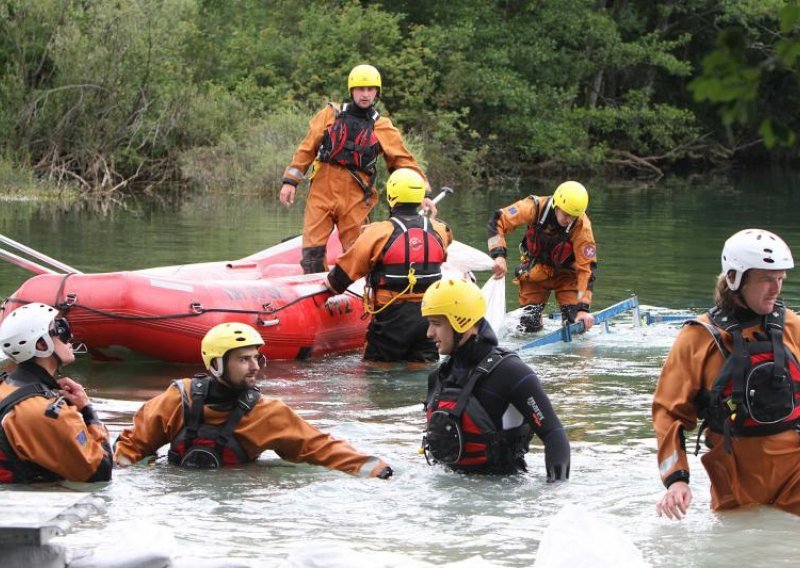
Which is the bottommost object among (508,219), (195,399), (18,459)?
(18,459)

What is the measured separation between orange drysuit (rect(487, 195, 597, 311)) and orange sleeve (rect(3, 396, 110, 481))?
506 cm

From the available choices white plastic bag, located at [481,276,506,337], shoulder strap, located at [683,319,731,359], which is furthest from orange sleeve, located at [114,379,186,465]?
white plastic bag, located at [481,276,506,337]

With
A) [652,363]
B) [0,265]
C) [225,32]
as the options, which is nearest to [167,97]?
[225,32]

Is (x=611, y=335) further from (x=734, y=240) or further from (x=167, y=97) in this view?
(x=167, y=97)

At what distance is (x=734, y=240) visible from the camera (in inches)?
189

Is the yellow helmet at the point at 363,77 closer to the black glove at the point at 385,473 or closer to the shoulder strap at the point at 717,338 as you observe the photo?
the black glove at the point at 385,473

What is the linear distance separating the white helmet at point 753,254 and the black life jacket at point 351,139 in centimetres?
591

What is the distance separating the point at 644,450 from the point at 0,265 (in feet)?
30.6

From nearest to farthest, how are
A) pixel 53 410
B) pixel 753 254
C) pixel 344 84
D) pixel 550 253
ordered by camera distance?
pixel 753 254
pixel 53 410
pixel 550 253
pixel 344 84

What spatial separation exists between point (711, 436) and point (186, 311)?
4.91 meters

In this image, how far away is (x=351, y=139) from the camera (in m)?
10.5

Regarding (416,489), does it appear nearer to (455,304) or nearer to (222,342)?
(455,304)

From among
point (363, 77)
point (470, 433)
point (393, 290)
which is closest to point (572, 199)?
point (393, 290)

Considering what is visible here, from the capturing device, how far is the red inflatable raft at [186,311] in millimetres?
9000
